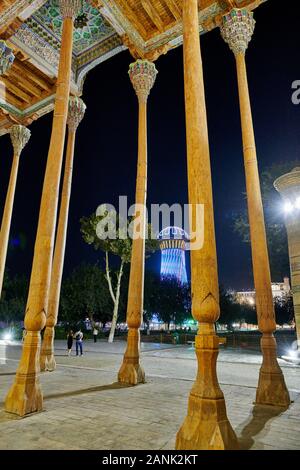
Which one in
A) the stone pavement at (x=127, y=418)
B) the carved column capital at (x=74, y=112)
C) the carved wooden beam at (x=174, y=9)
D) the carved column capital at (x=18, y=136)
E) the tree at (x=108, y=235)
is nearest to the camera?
the stone pavement at (x=127, y=418)

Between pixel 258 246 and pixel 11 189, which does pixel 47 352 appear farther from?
pixel 11 189

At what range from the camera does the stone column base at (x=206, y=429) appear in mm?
3510

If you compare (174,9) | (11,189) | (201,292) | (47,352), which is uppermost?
(174,9)

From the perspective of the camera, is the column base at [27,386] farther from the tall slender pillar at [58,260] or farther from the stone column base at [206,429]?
the tall slender pillar at [58,260]

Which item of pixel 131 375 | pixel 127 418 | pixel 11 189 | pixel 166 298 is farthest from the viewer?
pixel 166 298

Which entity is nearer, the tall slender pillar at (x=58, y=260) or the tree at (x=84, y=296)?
the tall slender pillar at (x=58, y=260)

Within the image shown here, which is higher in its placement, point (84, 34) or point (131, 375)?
point (84, 34)

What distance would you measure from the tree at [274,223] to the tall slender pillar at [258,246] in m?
12.1

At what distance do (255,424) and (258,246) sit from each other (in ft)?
12.0

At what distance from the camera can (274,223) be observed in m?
19.1

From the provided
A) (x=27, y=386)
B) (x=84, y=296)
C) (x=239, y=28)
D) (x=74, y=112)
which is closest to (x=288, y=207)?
(x=239, y=28)

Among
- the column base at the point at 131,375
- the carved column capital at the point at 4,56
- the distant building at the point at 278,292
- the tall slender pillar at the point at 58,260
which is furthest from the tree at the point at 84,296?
the column base at the point at 131,375

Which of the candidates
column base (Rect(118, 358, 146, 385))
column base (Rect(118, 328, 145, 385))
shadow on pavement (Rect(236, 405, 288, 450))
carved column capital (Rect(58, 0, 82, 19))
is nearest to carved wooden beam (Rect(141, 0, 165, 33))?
carved column capital (Rect(58, 0, 82, 19))
